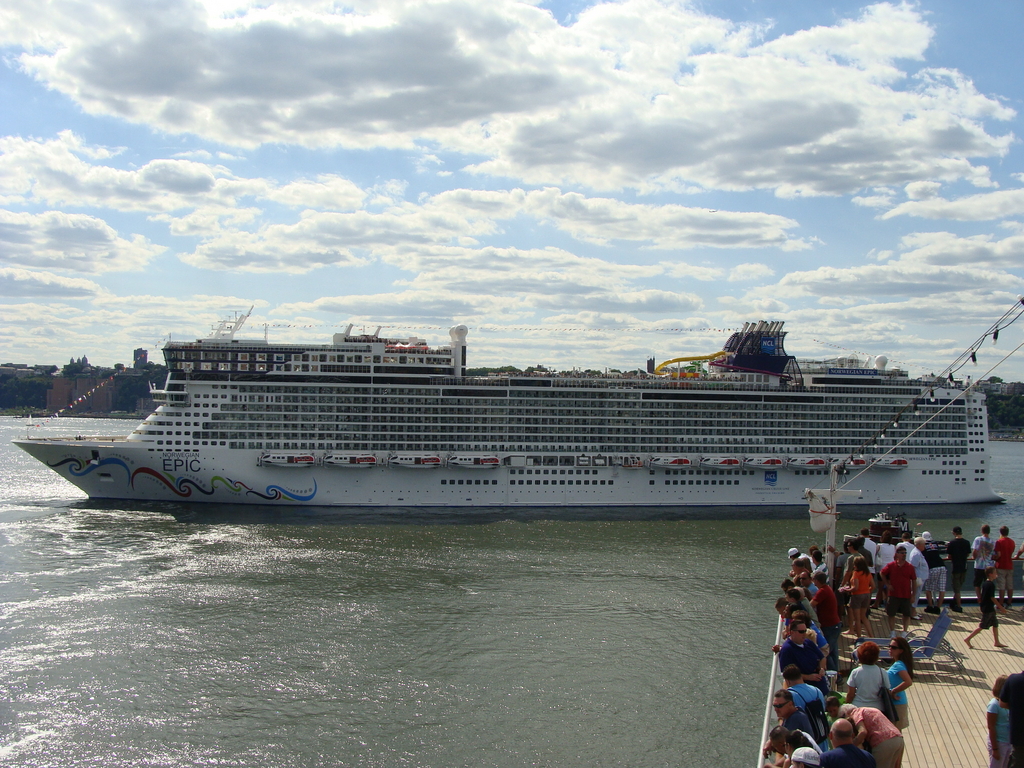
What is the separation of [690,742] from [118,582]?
2082cm

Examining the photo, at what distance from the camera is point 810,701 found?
7836mm

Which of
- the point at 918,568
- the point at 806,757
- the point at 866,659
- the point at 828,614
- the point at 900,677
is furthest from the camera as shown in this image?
the point at 918,568

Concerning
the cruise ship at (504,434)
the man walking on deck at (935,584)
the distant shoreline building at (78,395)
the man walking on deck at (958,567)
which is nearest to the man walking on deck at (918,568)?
the man walking on deck at (935,584)

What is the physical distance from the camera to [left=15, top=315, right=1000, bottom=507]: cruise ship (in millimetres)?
42406

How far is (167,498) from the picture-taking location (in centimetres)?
4247

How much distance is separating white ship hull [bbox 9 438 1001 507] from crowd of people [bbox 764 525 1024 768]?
30.3 metres

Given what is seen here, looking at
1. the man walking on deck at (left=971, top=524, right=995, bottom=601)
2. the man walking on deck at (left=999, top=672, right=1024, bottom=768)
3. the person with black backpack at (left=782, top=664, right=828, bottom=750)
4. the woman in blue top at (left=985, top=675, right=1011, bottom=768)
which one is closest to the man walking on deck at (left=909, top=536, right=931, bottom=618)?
the man walking on deck at (left=971, top=524, right=995, bottom=601)

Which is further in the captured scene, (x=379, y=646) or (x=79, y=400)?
(x=79, y=400)

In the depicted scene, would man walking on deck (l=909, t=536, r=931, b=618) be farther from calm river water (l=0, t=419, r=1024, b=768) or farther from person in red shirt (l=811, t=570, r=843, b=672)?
calm river water (l=0, t=419, r=1024, b=768)

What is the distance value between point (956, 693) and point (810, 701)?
4105 millimetres

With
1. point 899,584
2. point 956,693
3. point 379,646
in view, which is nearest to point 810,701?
point 956,693

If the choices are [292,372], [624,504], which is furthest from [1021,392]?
[292,372]

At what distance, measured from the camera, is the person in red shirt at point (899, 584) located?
12.6m

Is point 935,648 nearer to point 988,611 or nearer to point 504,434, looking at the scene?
point 988,611
